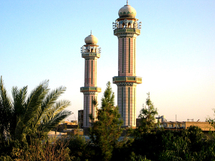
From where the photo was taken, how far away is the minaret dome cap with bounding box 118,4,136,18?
5775cm

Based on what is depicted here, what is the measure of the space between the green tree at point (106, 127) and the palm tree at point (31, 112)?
5.23 metres

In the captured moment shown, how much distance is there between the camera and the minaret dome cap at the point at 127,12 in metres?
57.8

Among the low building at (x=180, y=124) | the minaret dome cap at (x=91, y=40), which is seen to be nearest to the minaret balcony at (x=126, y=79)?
the low building at (x=180, y=124)

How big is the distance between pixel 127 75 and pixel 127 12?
993 cm

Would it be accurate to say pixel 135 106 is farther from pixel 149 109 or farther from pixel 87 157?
pixel 87 157

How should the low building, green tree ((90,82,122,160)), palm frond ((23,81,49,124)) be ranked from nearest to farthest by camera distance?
palm frond ((23,81,49,124))
green tree ((90,82,122,160))
the low building

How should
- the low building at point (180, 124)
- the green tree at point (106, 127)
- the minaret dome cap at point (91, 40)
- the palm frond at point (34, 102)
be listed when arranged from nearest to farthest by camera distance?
the palm frond at point (34, 102)
the green tree at point (106, 127)
the low building at point (180, 124)
the minaret dome cap at point (91, 40)

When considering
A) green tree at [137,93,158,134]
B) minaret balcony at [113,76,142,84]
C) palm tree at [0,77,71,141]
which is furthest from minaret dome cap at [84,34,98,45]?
palm tree at [0,77,71,141]

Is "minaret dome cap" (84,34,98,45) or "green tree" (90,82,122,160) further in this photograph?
"minaret dome cap" (84,34,98,45)

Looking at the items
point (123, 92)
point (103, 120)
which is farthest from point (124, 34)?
point (103, 120)

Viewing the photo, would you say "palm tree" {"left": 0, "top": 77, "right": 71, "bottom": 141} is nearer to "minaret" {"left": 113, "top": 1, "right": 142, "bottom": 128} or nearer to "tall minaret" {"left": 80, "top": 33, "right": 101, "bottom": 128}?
"minaret" {"left": 113, "top": 1, "right": 142, "bottom": 128}

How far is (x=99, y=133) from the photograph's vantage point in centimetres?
2822

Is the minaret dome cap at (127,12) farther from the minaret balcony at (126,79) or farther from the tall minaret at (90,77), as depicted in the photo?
the tall minaret at (90,77)

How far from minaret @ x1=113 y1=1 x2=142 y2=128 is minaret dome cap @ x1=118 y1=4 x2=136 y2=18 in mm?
2521
